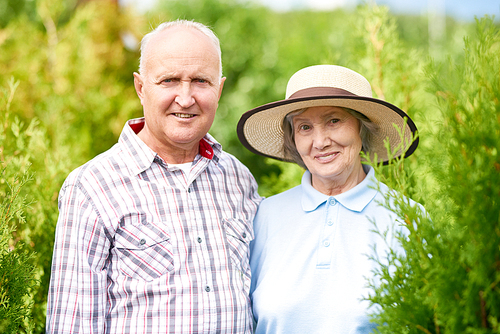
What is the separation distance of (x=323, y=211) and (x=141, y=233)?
1058mm

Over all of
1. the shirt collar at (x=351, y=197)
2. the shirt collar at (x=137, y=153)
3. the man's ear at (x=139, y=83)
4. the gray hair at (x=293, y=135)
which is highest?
the man's ear at (x=139, y=83)

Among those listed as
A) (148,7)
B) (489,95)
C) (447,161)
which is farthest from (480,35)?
(148,7)

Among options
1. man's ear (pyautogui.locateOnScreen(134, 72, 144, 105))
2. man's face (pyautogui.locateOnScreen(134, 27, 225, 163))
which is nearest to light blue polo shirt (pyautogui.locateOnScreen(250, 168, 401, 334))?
man's face (pyautogui.locateOnScreen(134, 27, 225, 163))

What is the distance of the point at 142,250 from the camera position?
2.26 m

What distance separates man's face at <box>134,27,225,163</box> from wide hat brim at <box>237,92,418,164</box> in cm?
37

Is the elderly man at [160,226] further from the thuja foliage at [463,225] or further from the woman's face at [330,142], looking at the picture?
the thuja foliage at [463,225]

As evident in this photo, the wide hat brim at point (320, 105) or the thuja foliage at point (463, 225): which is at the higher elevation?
the wide hat brim at point (320, 105)

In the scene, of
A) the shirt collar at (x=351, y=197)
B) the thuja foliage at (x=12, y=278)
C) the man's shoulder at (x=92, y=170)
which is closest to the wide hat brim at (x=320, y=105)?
the shirt collar at (x=351, y=197)

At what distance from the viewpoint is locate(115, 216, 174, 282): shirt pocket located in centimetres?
224

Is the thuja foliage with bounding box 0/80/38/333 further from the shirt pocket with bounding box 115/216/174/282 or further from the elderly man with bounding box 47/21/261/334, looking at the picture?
the shirt pocket with bounding box 115/216/174/282

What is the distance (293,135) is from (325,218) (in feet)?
1.97

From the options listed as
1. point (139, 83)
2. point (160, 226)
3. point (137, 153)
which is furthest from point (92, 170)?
point (139, 83)

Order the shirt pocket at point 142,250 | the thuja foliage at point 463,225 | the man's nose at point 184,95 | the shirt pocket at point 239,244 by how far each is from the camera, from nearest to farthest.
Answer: the thuja foliage at point 463,225 < the shirt pocket at point 142,250 < the man's nose at point 184,95 < the shirt pocket at point 239,244

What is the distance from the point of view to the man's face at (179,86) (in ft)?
7.92
